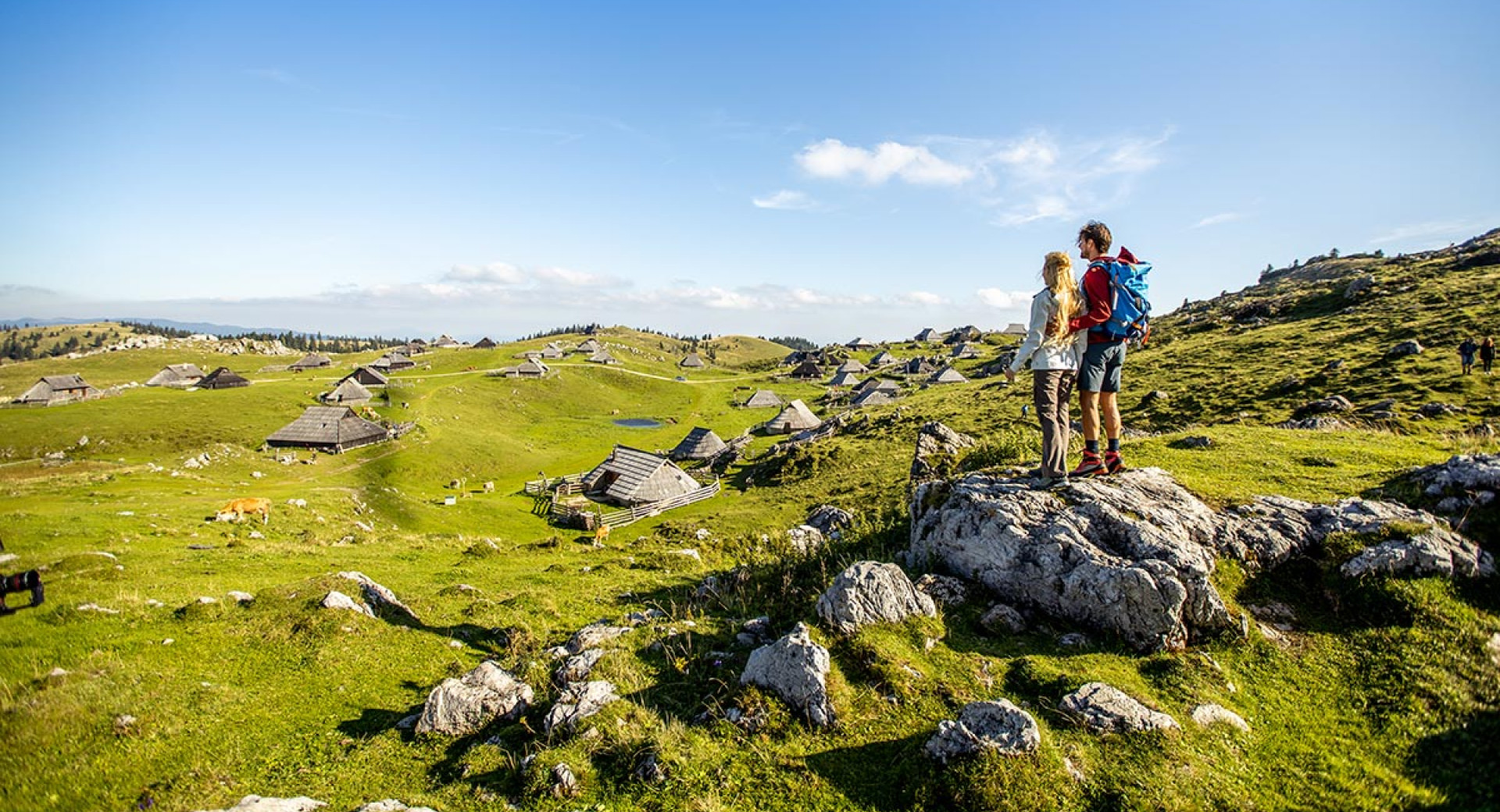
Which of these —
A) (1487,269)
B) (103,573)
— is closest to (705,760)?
(103,573)

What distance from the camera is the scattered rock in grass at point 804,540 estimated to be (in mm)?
14869

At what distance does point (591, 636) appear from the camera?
11094mm

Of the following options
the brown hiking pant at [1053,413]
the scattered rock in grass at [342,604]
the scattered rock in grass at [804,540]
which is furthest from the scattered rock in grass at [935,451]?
the scattered rock in grass at [342,604]

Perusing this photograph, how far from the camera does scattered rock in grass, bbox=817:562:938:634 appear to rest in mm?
9484

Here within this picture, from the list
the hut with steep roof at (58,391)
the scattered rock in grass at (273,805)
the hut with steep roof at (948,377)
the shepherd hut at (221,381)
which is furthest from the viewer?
the hut with steep roof at (948,377)

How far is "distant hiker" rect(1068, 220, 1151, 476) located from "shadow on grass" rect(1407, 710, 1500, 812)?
5.37 metres

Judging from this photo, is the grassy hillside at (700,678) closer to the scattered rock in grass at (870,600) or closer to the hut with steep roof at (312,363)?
the scattered rock in grass at (870,600)

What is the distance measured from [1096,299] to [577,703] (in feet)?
35.3

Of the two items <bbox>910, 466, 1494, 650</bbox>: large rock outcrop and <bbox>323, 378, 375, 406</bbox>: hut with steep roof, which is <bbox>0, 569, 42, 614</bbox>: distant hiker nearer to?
<bbox>910, 466, 1494, 650</bbox>: large rock outcrop

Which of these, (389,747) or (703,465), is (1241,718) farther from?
(703,465)

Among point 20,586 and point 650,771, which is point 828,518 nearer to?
point 650,771

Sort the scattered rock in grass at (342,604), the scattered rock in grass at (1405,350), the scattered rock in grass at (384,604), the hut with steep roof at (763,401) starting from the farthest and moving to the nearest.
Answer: the hut with steep roof at (763,401)
the scattered rock in grass at (1405,350)
the scattered rock in grass at (384,604)
the scattered rock in grass at (342,604)

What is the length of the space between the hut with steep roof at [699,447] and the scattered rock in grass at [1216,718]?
5504cm

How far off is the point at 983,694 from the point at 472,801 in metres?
6.69
